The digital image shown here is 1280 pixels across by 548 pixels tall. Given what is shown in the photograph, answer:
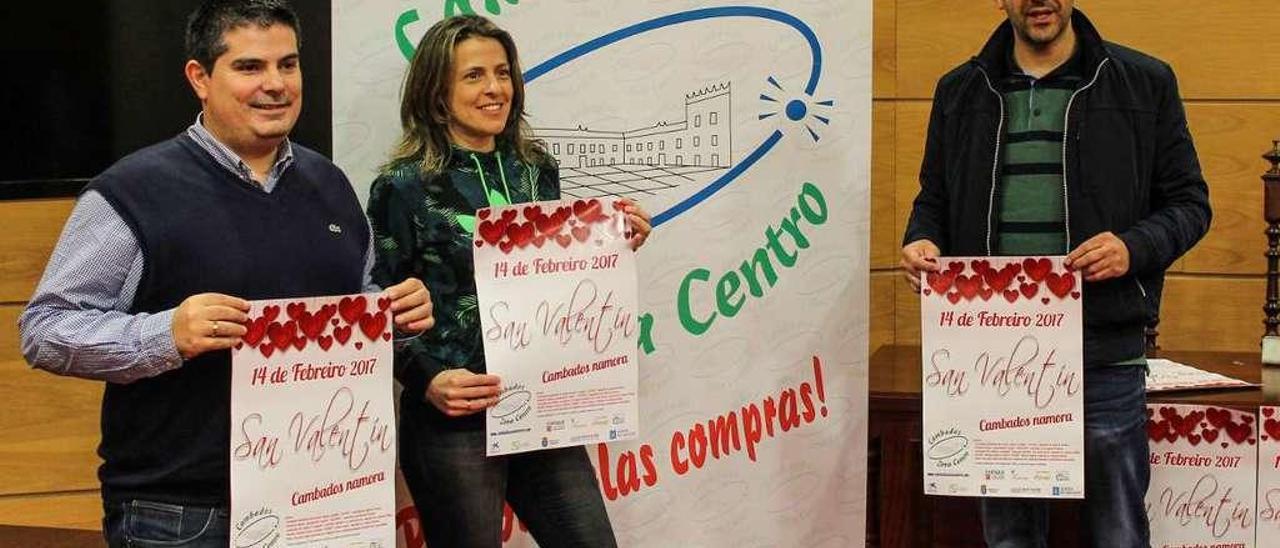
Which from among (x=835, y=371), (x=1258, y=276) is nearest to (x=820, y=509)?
(x=835, y=371)

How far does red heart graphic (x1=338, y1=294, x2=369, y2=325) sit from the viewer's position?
7.00 ft

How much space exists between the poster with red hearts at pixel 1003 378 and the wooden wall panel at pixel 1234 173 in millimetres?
1169

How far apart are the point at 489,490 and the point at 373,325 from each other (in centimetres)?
47

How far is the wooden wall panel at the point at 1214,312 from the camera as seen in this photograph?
3.60 metres

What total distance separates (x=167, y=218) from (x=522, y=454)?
826mm

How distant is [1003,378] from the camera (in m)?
2.66

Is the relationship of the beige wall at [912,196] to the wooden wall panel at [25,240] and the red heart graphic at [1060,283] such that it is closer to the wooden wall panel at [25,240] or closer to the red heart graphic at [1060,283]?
the wooden wall panel at [25,240]

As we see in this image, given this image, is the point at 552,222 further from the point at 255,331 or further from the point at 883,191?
the point at 883,191

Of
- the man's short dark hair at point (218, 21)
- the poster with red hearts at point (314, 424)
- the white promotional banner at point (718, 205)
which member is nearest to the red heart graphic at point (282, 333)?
the poster with red hearts at point (314, 424)

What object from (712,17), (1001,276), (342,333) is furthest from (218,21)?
(1001,276)

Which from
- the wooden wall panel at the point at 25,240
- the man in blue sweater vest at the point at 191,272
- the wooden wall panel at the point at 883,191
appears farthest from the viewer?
the wooden wall panel at the point at 883,191

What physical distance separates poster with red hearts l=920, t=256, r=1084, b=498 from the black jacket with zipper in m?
0.05

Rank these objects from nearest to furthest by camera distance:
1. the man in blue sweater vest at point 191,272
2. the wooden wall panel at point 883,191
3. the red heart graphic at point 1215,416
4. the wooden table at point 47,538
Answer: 1. the man in blue sweater vest at point 191,272
2. the wooden table at point 47,538
3. the red heart graphic at point 1215,416
4. the wooden wall panel at point 883,191

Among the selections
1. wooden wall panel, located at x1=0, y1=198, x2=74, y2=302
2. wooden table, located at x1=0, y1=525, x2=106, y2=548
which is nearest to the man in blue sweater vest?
wooden table, located at x1=0, y1=525, x2=106, y2=548
